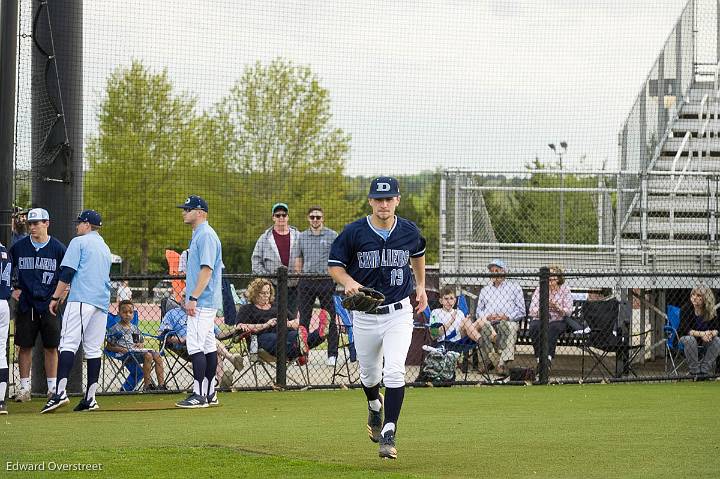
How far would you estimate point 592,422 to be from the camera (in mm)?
8781

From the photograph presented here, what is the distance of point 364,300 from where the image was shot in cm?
695

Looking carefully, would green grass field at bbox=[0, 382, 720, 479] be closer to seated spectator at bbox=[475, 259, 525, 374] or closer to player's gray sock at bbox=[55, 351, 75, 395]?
A: player's gray sock at bbox=[55, 351, 75, 395]

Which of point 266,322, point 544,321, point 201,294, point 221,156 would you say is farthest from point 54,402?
point 221,156

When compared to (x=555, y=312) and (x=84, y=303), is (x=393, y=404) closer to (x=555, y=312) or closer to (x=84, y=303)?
(x=84, y=303)

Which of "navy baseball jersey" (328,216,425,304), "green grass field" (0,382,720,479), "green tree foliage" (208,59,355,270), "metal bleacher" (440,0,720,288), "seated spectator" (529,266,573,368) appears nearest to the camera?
"green grass field" (0,382,720,479)

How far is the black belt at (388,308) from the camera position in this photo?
7156 millimetres

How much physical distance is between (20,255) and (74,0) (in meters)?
2.90

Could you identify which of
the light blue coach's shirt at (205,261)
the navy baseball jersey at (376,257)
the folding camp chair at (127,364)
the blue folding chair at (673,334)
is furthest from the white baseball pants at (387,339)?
the blue folding chair at (673,334)

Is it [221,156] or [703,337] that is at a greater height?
[221,156]

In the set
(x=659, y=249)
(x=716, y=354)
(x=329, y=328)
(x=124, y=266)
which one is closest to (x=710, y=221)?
(x=659, y=249)

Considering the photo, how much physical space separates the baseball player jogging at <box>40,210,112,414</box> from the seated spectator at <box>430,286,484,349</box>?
4435mm

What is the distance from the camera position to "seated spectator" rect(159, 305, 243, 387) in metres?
11.7

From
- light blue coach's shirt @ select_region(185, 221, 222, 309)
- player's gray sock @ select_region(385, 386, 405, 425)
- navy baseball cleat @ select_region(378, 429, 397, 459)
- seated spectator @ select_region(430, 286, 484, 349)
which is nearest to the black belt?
player's gray sock @ select_region(385, 386, 405, 425)

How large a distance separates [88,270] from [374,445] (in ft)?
12.0
